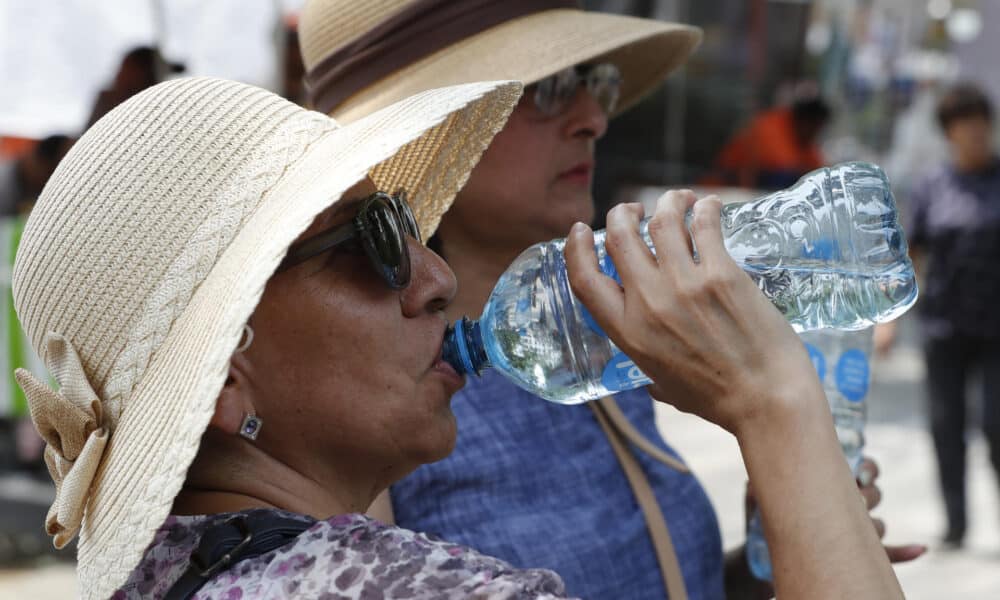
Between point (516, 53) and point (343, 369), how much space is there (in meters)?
0.97

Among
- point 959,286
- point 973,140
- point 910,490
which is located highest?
point 973,140

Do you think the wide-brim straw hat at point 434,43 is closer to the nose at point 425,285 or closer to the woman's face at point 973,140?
the nose at point 425,285

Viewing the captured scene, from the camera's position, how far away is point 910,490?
724cm

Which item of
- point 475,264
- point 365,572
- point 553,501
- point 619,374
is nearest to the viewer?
point 365,572

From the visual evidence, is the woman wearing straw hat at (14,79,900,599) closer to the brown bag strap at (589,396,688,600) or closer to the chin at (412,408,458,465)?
the chin at (412,408,458,465)

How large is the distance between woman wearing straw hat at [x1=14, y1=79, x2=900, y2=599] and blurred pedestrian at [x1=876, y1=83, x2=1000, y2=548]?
511 centimetres

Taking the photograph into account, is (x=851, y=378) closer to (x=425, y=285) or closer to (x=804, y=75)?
(x=425, y=285)

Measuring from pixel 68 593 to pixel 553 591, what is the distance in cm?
456

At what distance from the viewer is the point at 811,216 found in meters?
1.73

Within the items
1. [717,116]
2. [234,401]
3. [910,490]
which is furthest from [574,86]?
[717,116]

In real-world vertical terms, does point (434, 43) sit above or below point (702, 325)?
below

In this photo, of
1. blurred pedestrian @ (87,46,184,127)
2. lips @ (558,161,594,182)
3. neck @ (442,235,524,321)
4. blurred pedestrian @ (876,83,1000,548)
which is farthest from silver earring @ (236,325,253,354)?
blurred pedestrian @ (876,83,1000,548)

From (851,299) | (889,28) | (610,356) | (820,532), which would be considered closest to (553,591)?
(820,532)

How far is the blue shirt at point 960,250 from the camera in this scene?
19.7 feet
